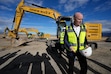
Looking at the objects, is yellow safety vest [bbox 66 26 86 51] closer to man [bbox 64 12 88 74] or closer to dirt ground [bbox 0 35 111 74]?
man [bbox 64 12 88 74]

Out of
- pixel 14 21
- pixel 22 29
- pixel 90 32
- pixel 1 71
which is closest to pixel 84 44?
pixel 1 71

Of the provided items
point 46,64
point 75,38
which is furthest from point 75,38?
point 46,64

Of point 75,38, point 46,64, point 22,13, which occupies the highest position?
point 22,13

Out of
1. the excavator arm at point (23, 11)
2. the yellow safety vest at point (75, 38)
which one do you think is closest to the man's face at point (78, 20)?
the yellow safety vest at point (75, 38)

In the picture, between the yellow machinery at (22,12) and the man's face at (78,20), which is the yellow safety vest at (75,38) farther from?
the yellow machinery at (22,12)

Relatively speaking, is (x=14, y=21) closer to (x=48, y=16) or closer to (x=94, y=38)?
(x=48, y=16)

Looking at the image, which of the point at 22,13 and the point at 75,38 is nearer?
the point at 75,38

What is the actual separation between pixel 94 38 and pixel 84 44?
9535mm

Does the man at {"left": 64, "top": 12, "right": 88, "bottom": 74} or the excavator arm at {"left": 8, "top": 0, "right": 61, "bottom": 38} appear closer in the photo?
the man at {"left": 64, "top": 12, "right": 88, "bottom": 74}

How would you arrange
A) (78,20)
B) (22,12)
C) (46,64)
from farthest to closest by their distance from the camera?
(22,12) < (46,64) < (78,20)


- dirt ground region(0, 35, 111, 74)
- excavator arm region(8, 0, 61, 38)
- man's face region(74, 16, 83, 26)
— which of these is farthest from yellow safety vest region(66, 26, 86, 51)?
excavator arm region(8, 0, 61, 38)

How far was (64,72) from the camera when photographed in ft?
18.4

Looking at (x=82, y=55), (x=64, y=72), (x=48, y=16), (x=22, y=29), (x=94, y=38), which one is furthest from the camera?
(x=22, y=29)

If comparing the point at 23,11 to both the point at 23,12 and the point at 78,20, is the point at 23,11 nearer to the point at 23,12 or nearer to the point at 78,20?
the point at 23,12
